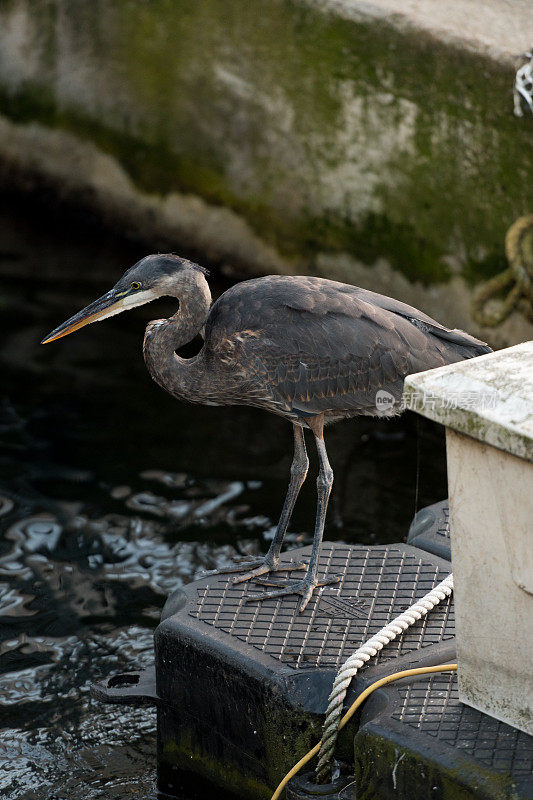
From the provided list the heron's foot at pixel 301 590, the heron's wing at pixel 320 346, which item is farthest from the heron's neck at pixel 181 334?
the heron's foot at pixel 301 590

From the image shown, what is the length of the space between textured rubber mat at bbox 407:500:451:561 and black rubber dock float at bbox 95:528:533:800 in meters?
0.10

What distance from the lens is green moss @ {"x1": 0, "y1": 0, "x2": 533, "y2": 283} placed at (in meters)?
6.97

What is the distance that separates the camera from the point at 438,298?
7387 millimetres

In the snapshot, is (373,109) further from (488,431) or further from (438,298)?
(488,431)

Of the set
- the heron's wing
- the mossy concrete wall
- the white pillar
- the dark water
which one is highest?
the white pillar

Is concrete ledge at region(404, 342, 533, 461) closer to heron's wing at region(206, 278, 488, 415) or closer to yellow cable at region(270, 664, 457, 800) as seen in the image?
yellow cable at region(270, 664, 457, 800)

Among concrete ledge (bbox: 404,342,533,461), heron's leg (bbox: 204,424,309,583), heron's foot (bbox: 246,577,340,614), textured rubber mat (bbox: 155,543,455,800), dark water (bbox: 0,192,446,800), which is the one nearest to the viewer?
concrete ledge (bbox: 404,342,533,461)

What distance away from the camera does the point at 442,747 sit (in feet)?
10.7

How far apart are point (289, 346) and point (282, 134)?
157 inches

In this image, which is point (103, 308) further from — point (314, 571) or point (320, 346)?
point (314, 571)

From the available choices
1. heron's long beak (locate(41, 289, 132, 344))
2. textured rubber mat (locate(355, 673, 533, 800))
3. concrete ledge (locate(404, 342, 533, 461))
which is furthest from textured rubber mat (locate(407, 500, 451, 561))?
heron's long beak (locate(41, 289, 132, 344))

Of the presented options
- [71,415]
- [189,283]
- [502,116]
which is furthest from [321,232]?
[189,283]

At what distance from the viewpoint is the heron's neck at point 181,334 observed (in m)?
4.49

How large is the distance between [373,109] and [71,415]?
273 cm
